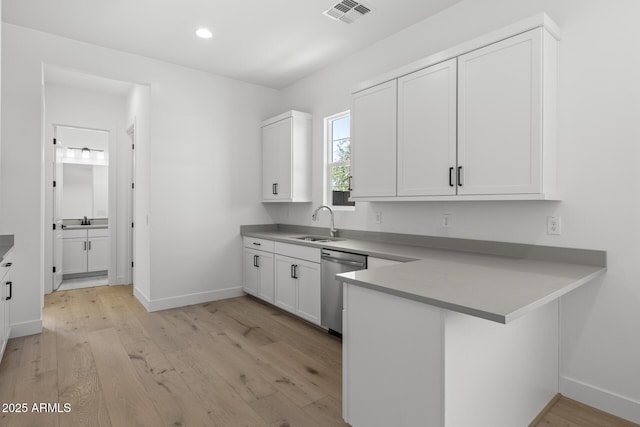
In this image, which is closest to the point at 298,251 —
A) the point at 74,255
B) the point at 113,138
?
the point at 113,138

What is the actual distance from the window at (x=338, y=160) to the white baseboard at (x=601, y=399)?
7.88ft

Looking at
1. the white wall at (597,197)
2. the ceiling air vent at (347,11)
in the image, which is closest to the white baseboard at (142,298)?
the ceiling air vent at (347,11)

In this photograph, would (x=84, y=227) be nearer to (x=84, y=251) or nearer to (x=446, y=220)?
(x=84, y=251)

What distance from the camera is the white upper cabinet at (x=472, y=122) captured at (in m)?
2.11

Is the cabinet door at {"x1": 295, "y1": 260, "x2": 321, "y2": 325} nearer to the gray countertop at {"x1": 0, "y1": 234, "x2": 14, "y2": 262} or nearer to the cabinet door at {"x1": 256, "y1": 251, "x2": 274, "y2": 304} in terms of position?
the cabinet door at {"x1": 256, "y1": 251, "x2": 274, "y2": 304}

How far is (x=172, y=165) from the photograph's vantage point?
4188 mm

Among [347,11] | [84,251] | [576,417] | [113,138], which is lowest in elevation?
[576,417]

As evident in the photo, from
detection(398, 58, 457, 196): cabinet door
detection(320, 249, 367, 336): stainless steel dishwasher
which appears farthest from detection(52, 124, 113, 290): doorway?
detection(398, 58, 457, 196): cabinet door

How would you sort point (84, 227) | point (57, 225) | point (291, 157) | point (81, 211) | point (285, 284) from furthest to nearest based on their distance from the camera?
point (81, 211), point (84, 227), point (57, 225), point (291, 157), point (285, 284)

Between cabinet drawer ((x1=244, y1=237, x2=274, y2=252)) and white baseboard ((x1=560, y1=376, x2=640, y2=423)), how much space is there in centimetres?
293

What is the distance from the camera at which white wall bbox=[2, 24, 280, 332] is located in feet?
10.9

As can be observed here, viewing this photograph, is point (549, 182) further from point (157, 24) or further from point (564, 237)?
point (157, 24)

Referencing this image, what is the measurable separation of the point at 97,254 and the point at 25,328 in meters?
3.07

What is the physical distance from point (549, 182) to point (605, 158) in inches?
13.1
